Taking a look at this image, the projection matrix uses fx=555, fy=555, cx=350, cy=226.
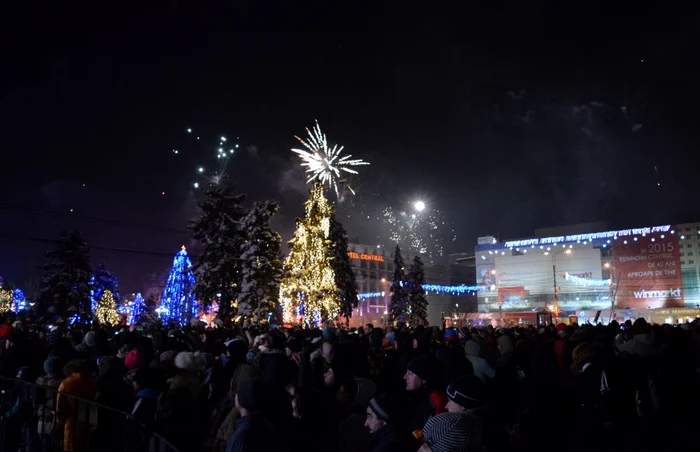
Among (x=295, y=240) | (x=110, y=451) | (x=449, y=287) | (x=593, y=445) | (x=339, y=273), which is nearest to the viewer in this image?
(x=110, y=451)

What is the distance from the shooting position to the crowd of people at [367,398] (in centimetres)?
455

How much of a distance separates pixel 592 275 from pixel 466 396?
281 feet

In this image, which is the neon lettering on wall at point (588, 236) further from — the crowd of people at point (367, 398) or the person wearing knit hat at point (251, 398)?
the person wearing knit hat at point (251, 398)

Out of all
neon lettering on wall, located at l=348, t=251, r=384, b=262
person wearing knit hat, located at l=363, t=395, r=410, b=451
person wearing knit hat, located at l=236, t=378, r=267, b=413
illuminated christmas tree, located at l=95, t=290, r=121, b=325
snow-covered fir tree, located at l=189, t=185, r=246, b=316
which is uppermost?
neon lettering on wall, located at l=348, t=251, r=384, b=262

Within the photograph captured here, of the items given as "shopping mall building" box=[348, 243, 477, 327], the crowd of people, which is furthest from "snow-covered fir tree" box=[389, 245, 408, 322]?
the crowd of people

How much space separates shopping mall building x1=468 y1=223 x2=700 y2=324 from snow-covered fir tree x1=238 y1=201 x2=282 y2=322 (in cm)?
4047

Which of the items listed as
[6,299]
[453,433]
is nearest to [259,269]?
[453,433]

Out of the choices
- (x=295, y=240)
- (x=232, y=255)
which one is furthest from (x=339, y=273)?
(x=295, y=240)

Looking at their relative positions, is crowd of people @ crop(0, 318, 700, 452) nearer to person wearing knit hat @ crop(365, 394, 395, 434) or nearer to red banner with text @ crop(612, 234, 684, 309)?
person wearing knit hat @ crop(365, 394, 395, 434)

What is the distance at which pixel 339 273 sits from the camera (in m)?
57.5

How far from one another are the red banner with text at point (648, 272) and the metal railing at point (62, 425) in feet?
256

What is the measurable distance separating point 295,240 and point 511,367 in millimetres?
24225

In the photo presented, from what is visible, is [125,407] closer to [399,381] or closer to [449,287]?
[399,381]

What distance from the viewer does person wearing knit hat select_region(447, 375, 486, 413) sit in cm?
433
